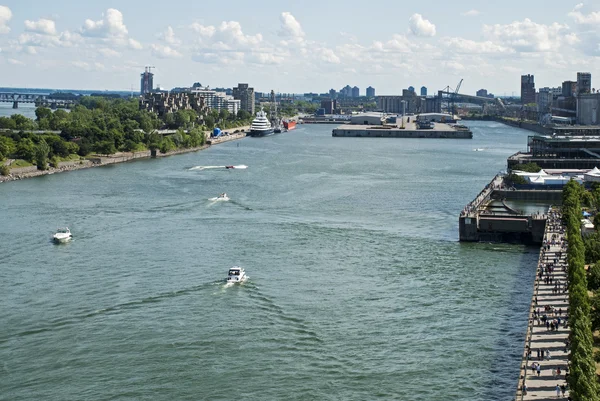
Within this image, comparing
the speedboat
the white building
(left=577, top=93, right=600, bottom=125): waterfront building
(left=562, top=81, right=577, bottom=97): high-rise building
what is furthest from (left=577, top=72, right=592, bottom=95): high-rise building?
the speedboat

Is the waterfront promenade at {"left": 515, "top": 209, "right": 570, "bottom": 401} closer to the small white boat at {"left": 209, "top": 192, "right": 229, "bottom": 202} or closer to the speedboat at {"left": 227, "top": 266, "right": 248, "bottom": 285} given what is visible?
the speedboat at {"left": 227, "top": 266, "right": 248, "bottom": 285}

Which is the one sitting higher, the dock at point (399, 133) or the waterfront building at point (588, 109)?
the waterfront building at point (588, 109)

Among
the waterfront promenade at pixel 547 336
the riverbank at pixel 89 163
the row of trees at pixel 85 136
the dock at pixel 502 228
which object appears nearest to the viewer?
the waterfront promenade at pixel 547 336

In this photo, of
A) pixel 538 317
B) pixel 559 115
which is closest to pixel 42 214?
pixel 538 317

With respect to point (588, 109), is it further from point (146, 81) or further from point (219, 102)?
point (146, 81)

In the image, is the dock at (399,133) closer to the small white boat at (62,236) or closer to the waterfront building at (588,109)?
the waterfront building at (588,109)

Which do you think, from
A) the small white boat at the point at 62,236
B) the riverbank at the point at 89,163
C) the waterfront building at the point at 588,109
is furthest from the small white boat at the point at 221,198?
the waterfront building at the point at 588,109

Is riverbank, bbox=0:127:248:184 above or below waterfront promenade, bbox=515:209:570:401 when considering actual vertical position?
above
